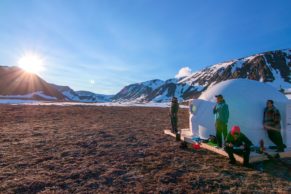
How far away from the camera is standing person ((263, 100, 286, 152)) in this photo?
9.67 metres

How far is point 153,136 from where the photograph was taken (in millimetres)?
14312

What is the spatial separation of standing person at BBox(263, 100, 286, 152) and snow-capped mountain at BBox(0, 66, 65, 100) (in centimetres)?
9506

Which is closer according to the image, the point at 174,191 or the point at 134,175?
the point at 174,191

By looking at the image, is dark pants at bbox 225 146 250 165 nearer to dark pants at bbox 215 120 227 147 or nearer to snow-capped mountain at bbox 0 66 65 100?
dark pants at bbox 215 120 227 147

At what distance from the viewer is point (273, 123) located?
9.76 m

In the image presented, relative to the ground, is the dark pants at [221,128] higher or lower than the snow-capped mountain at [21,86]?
lower

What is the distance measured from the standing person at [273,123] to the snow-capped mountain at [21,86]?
9506cm

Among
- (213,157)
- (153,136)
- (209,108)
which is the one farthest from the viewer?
(153,136)

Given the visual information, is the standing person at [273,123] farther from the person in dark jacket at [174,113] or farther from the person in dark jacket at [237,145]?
the person in dark jacket at [174,113]

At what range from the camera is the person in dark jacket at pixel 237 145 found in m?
8.42

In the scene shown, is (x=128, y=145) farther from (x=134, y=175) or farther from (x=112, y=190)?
(x=112, y=190)

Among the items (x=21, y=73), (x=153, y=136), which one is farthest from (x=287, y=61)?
(x=153, y=136)

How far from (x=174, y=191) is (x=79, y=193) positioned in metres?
2.34

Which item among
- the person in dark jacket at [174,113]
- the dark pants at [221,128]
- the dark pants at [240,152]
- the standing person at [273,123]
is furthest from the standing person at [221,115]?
the person in dark jacket at [174,113]
